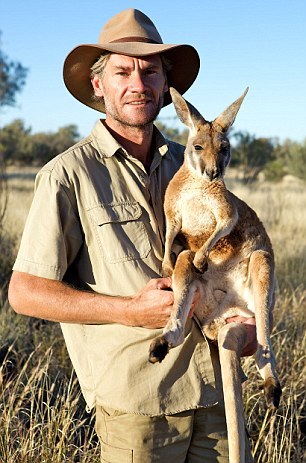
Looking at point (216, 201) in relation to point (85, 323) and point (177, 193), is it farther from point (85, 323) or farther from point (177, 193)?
point (85, 323)

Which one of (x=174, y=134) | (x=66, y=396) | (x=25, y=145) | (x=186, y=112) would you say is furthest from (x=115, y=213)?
(x=25, y=145)

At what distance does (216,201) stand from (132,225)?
0.43m

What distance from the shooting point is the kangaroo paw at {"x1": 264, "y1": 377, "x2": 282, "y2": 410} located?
2486 mm

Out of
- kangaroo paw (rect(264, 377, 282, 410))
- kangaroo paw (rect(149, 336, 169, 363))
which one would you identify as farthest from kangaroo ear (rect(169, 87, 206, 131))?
kangaroo paw (rect(264, 377, 282, 410))

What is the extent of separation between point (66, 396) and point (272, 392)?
2491 millimetres

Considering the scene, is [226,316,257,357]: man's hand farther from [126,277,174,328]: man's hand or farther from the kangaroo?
[126,277,174,328]: man's hand

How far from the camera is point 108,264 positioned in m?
2.86

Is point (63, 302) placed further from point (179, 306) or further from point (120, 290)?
point (179, 306)

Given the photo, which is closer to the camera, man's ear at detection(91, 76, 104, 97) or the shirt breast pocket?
the shirt breast pocket

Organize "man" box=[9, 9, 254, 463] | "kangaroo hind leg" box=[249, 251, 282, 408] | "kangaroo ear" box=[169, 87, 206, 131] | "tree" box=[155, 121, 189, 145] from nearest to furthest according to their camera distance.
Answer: "kangaroo hind leg" box=[249, 251, 282, 408] < "man" box=[9, 9, 254, 463] < "kangaroo ear" box=[169, 87, 206, 131] < "tree" box=[155, 121, 189, 145]

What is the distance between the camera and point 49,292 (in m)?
2.81

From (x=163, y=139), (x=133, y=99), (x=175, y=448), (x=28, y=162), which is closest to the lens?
(x=175, y=448)

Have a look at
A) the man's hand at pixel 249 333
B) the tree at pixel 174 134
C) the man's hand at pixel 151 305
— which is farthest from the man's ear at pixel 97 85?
the tree at pixel 174 134

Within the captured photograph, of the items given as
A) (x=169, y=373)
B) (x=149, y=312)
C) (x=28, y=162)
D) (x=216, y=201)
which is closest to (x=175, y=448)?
(x=169, y=373)
